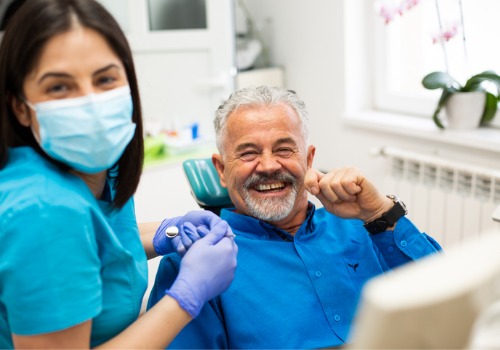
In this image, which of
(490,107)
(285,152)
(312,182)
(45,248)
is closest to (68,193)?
(45,248)

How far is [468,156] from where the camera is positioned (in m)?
2.45

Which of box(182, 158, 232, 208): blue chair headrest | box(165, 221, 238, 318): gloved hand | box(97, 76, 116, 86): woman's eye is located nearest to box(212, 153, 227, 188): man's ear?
box(182, 158, 232, 208): blue chair headrest

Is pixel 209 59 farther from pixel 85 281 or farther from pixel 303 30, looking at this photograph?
pixel 85 281

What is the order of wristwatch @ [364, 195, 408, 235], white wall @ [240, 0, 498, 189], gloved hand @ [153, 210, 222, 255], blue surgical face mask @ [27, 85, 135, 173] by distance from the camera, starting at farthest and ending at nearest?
1. white wall @ [240, 0, 498, 189]
2. wristwatch @ [364, 195, 408, 235]
3. gloved hand @ [153, 210, 222, 255]
4. blue surgical face mask @ [27, 85, 135, 173]

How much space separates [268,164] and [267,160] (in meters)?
0.01

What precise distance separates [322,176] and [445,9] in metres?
1.71

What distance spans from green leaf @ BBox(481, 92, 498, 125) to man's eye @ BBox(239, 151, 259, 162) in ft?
4.53

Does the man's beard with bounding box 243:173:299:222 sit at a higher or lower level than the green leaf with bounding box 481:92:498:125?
lower

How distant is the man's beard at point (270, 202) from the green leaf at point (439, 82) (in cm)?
114

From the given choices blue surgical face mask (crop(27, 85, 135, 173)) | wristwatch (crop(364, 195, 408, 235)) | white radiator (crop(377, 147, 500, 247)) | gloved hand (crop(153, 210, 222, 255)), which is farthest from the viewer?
white radiator (crop(377, 147, 500, 247))

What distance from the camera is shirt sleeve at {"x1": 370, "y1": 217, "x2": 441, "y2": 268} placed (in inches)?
58.8

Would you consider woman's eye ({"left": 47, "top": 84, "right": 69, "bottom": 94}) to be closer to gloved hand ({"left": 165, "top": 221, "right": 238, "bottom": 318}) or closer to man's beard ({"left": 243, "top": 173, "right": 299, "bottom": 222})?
gloved hand ({"left": 165, "top": 221, "right": 238, "bottom": 318})

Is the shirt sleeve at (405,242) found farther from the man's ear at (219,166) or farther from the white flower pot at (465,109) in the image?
the white flower pot at (465,109)

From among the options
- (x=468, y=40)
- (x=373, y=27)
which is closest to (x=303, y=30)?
(x=373, y=27)
